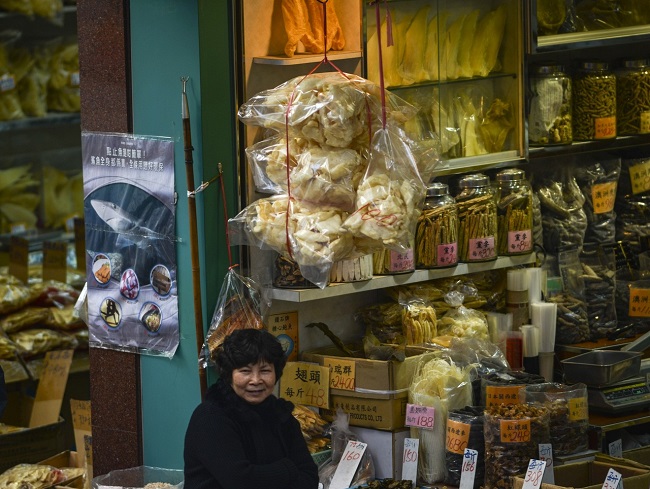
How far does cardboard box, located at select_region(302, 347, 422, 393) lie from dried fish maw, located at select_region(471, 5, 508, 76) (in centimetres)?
137

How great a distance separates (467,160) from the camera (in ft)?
17.0

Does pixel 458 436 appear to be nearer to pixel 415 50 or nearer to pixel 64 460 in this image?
pixel 415 50

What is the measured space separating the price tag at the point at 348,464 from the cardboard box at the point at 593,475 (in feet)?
2.27

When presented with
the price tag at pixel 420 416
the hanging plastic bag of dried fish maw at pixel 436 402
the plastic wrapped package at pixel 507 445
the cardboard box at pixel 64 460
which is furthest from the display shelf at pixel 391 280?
the cardboard box at pixel 64 460

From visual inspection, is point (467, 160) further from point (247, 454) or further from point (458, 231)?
point (247, 454)

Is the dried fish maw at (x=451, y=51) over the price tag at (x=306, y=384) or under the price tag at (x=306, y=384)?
over

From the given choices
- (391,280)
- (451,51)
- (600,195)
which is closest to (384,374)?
(391,280)

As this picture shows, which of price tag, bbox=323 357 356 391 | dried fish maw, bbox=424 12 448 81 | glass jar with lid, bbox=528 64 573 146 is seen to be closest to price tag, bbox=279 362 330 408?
price tag, bbox=323 357 356 391

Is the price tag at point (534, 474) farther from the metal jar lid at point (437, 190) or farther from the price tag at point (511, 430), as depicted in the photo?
the metal jar lid at point (437, 190)

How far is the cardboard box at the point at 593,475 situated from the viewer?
4.26m

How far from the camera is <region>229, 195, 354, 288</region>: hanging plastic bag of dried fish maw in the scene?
3.48m

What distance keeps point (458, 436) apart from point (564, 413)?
0.40 m

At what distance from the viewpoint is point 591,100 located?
5.56 metres

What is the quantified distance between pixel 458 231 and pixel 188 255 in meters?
1.17
